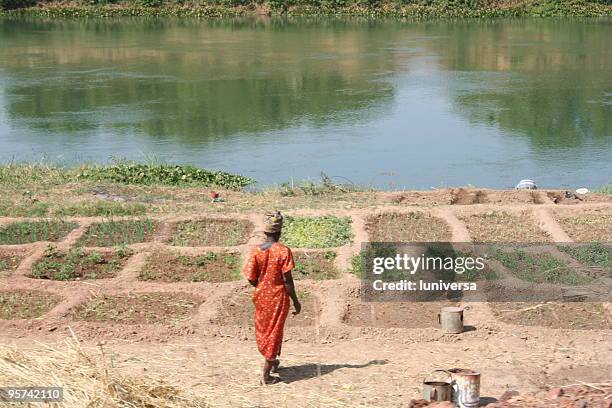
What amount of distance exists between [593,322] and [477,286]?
3.38 ft

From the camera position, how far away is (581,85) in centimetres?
2175

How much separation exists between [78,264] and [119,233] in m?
0.87

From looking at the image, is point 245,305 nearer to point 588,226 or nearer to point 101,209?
point 101,209

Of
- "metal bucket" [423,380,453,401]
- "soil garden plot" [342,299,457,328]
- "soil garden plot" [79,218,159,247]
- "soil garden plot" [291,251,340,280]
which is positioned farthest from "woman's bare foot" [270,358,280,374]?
"soil garden plot" [79,218,159,247]

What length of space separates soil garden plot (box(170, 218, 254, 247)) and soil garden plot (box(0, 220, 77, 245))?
1.09m

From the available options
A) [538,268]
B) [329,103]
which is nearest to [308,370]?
[538,268]

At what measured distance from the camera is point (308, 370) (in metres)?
6.15

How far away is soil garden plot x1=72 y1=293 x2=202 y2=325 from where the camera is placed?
7297 millimetres

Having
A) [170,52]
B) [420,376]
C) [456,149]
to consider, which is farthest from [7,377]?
[170,52]

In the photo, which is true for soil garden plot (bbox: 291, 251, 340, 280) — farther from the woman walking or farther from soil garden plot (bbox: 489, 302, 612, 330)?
the woman walking

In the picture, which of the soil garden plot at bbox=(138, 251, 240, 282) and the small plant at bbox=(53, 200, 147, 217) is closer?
the soil garden plot at bbox=(138, 251, 240, 282)

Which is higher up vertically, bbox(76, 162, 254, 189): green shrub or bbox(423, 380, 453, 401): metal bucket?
bbox(423, 380, 453, 401): metal bucket

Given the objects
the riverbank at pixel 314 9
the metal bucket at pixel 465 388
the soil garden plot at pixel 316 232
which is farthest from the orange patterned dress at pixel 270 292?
the riverbank at pixel 314 9

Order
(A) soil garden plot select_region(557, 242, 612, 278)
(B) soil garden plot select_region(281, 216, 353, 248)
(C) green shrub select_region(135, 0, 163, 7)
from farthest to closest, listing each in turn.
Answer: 1. (C) green shrub select_region(135, 0, 163, 7)
2. (B) soil garden plot select_region(281, 216, 353, 248)
3. (A) soil garden plot select_region(557, 242, 612, 278)
